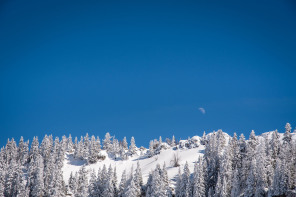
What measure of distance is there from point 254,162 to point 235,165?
16573mm

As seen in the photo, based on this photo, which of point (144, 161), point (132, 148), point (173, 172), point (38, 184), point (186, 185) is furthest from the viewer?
point (132, 148)

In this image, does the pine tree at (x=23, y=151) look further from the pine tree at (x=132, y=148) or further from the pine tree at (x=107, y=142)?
the pine tree at (x=132, y=148)

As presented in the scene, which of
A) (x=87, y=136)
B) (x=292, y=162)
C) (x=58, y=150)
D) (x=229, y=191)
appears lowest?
(x=229, y=191)

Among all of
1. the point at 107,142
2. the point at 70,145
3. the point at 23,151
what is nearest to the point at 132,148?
the point at 107,142

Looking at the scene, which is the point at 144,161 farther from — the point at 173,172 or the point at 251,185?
the point at 251,185

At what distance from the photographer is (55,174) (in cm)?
10438

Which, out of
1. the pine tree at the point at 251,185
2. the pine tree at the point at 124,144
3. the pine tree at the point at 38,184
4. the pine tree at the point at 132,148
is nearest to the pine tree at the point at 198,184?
the pine tree at the point at 251,185

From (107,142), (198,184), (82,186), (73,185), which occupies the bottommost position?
(198,184)

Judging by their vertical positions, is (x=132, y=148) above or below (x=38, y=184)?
above

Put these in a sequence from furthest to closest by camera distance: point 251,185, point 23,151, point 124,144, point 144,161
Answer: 1. point 124,144
2. point 144,161
3. point 23,151
4. point 251,185

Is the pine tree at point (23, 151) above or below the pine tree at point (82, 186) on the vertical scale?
above

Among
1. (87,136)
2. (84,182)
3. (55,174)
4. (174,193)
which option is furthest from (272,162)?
(87,136)

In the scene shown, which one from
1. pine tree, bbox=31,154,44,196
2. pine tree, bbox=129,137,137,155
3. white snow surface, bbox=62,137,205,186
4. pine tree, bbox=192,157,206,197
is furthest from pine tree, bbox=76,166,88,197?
pine tree, bbox=129,137,137,155

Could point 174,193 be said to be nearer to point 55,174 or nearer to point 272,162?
point 272,162
